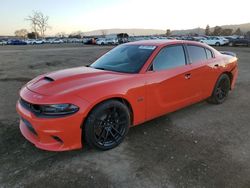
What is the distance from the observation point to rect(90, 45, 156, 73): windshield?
4004mm

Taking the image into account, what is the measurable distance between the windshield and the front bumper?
1232 millimetres

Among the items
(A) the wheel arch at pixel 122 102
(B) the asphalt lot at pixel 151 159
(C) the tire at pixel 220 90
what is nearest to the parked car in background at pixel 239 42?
(C) the tire at pixel 220 90

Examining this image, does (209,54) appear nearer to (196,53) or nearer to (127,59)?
(196,53)

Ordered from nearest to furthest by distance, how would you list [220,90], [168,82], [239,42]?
[168,82]
[220,90]
[239,42]

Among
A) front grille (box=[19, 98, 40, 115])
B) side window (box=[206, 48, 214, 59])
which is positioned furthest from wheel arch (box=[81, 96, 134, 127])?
side window (box=[206, 48, 214, 59])

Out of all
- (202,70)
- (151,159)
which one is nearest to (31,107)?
(151,159)

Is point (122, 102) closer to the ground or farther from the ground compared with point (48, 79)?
closer to the ground

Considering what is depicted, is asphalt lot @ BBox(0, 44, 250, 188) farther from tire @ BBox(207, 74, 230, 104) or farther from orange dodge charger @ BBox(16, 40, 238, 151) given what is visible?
tire @ BBox(207, 74, 230, 104)

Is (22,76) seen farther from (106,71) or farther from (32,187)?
(32,187)

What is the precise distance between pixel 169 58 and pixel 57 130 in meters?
2.35

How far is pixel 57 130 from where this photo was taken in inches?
120

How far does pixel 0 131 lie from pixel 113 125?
213cm

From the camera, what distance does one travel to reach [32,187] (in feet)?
9.02

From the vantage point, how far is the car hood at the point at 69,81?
10.8ft
